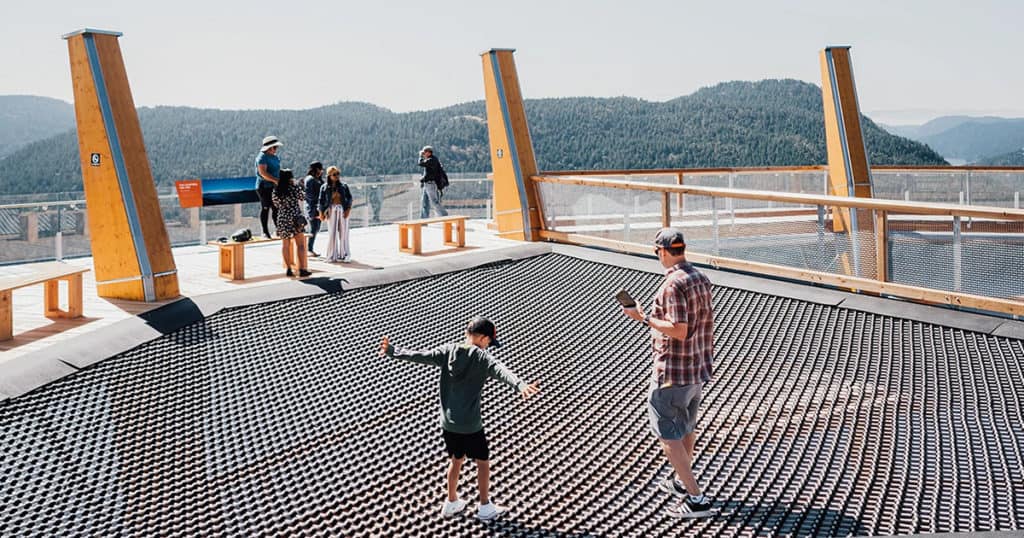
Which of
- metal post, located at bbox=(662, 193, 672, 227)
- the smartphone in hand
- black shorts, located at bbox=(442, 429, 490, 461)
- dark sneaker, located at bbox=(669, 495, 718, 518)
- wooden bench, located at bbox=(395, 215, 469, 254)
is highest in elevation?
metal post, located at bbox=(662, 193, 672, 227)

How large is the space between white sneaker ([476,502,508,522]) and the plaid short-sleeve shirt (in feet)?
4.35

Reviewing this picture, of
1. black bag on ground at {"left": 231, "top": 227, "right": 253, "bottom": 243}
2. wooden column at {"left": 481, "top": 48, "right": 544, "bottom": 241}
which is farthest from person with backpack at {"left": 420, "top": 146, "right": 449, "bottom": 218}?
black bag on ground at {"left": 231, "top": 227, "right": 253, "bottom": 243}

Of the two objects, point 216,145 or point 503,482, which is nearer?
point 503,482

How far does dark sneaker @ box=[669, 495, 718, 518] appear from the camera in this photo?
5.92 meters

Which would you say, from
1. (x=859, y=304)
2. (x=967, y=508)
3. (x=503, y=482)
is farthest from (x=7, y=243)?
(x=967, y=508)

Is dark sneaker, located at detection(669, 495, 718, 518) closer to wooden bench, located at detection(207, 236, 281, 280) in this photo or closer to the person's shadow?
the person's shadow

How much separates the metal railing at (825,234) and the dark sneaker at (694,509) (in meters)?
5.05

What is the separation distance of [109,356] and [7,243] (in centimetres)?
872

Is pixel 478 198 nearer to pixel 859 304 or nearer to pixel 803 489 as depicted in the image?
pixel 859 304

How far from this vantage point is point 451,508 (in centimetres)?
589

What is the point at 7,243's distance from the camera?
15281 mm

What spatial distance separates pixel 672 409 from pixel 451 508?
155cm

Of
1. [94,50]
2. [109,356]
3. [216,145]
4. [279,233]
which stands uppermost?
[216,145]

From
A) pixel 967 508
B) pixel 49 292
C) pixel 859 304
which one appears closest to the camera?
pixel 967 508
